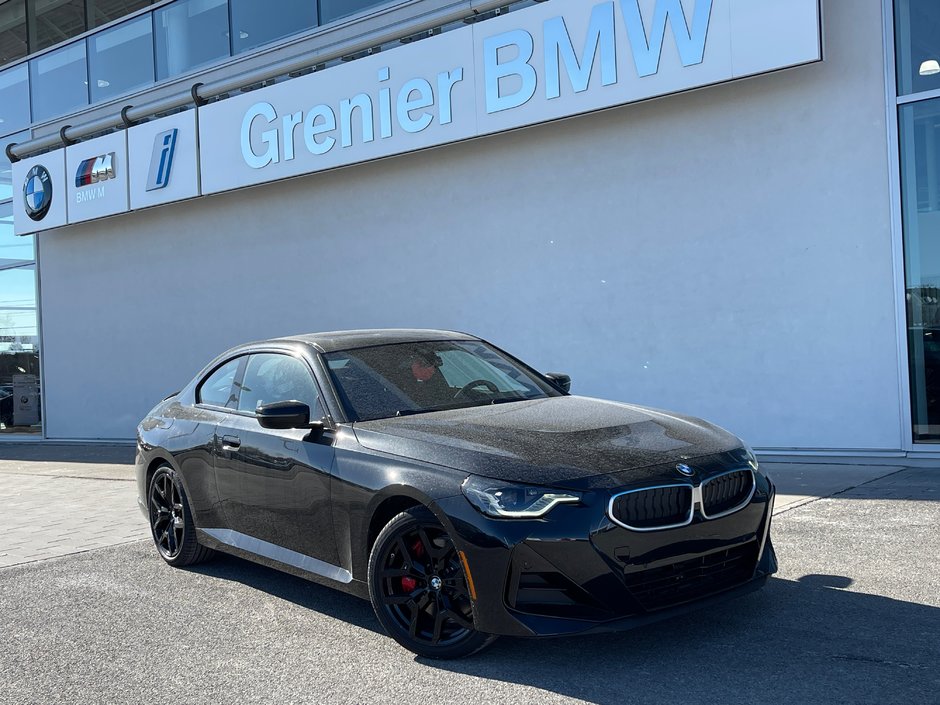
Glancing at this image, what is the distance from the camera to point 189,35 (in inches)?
616

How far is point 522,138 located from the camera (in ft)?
37.2

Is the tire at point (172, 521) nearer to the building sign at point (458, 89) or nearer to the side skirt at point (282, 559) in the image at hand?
the side skirt at point (282, 559)

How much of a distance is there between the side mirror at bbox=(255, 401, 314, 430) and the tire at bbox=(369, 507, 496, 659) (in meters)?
0.82

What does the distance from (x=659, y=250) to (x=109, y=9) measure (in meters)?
11.7

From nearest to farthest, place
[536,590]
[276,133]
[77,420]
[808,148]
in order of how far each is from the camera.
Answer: [536,590]
[808,148]
[276,133]
[77,420]

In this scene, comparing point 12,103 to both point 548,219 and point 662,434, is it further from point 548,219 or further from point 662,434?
point 662,434

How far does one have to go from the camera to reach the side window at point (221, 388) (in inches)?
238

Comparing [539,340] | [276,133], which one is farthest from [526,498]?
[276,133]

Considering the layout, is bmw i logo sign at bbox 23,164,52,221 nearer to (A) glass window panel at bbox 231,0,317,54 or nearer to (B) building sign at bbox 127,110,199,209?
(B) building sign at bbox 127,110,199,209

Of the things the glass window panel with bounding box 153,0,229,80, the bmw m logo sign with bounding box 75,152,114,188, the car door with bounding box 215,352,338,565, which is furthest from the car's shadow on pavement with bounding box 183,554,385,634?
the bmw m logo sign with bounding box 75,152,114,188

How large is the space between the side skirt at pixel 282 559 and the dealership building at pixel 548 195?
229 inches

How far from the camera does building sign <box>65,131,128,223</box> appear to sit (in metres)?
15.9

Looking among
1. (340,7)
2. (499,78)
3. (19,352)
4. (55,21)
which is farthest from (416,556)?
(55,21)

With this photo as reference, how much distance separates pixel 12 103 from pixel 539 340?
1318 centimetres
